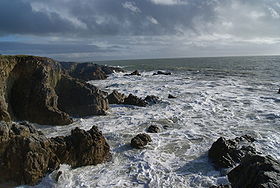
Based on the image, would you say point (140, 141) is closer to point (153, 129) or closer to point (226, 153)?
point (153, 129)

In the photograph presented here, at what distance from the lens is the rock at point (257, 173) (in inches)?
222

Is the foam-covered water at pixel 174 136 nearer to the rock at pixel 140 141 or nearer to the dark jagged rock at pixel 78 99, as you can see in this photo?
the rock at pixel 140 141

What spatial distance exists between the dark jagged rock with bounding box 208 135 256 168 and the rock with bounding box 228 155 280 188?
239 cm

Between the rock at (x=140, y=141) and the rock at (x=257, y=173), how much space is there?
187 inches

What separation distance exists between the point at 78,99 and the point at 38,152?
851cm

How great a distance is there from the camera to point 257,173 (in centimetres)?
→ 609

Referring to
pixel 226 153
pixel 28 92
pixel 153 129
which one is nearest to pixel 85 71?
pixel 28 92

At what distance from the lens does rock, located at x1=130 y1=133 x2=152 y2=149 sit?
36.6 feet

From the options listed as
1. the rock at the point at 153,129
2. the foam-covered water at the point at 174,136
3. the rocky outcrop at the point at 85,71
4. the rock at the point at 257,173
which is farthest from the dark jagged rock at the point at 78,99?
the rocky outcrop at the point at 85,71

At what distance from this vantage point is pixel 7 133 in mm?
8789

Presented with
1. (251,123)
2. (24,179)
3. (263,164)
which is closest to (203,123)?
(251,123)

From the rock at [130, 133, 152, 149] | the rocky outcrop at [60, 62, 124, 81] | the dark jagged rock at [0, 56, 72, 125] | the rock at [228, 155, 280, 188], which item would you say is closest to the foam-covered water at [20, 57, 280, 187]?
the rock at [130, 133, 152, 149]

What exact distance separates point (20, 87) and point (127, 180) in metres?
9.66

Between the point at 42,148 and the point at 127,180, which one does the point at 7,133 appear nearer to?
the point at 42,148
